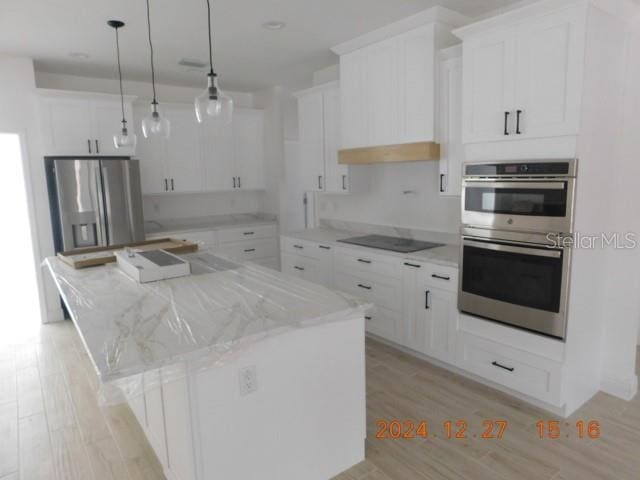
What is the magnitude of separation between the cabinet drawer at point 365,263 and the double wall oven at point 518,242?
25.2 inches

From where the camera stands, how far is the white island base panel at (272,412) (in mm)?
1664

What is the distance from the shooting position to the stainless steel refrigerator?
4.22m

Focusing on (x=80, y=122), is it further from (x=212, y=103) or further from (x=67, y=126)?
(x=212, y=103)

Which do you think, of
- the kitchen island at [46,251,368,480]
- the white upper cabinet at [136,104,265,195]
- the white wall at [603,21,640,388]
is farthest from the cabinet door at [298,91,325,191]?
the white wall at [603,21,640,388]

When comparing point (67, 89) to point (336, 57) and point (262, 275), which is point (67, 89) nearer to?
point (336, 57)

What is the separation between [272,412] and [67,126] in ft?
13.1

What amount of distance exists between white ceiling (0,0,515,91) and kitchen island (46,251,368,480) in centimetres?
199

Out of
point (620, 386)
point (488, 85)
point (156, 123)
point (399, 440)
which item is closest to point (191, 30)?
point (156, 123)

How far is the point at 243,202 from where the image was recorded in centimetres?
620

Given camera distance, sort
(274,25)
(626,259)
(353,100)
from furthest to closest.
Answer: (353,100) → (274,25) → (626,259)

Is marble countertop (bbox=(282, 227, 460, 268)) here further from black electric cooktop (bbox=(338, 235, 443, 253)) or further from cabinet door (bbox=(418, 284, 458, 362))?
cabinet door (bbox=(418, 284, 458, 362))

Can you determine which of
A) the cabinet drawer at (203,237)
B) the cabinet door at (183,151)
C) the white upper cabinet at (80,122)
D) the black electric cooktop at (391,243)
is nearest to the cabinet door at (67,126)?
the white upper cabinet at (80,122)

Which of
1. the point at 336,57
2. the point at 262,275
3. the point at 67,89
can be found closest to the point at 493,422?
the point at 262,275

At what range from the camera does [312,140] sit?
15.0 feet
